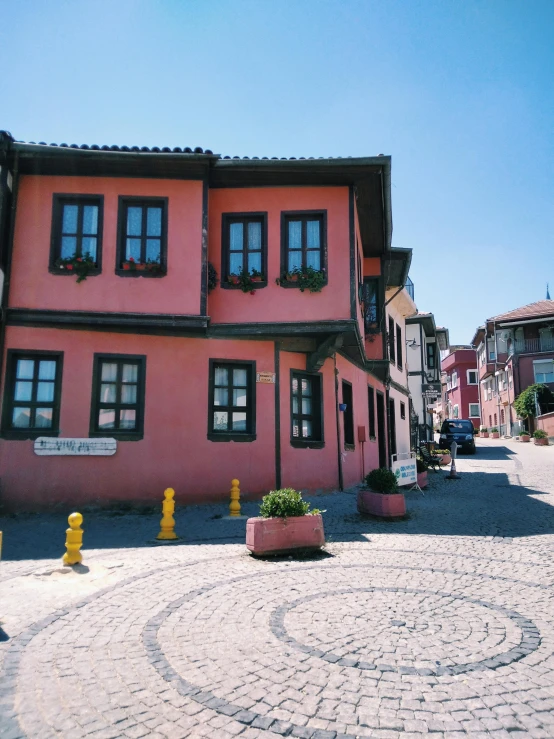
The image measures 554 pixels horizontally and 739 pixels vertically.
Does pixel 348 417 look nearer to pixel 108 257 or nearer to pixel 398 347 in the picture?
pixel 108 257

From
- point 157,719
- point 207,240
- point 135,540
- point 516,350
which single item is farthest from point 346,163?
point 516,350

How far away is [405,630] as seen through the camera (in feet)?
14.1

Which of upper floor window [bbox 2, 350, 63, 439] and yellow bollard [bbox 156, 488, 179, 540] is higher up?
upper floor window [bbox 2, 350, 63, 439]

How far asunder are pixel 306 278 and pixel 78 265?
183 inches

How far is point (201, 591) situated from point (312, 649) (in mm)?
1830

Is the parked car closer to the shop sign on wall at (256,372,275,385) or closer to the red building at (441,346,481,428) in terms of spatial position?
the shop sign on wall at (256,372,275,385)

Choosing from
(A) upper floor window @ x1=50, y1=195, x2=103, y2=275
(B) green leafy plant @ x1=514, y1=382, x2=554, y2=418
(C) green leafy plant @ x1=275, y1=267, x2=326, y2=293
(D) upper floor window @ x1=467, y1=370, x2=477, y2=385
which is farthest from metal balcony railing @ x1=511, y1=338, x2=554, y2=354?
(A) upper floor window @ x1=50, y1=195, x2=103, y2=275

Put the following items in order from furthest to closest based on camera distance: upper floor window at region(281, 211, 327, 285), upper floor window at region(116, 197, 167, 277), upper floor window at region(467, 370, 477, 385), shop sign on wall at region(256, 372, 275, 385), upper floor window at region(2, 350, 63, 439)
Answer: upper floor window at region(467, 370, 477, 385) < shop sign on wall at region(256, 372, 275, 385) < upper floor window at region(281, 211, 327, 285) < upper floor window at region(116, 197, 167, 277) < upper floor window at region(2, 350, 63, 439)

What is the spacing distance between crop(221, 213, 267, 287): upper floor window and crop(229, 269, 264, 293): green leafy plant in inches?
0.9

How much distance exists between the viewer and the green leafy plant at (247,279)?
38.2ft

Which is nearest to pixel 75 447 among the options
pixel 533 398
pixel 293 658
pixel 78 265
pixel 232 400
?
pixel 232 400

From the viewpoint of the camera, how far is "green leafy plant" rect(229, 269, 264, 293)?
11.7m

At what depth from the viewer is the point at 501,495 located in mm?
13172

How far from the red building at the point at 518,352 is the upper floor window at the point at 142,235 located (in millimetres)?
41086
